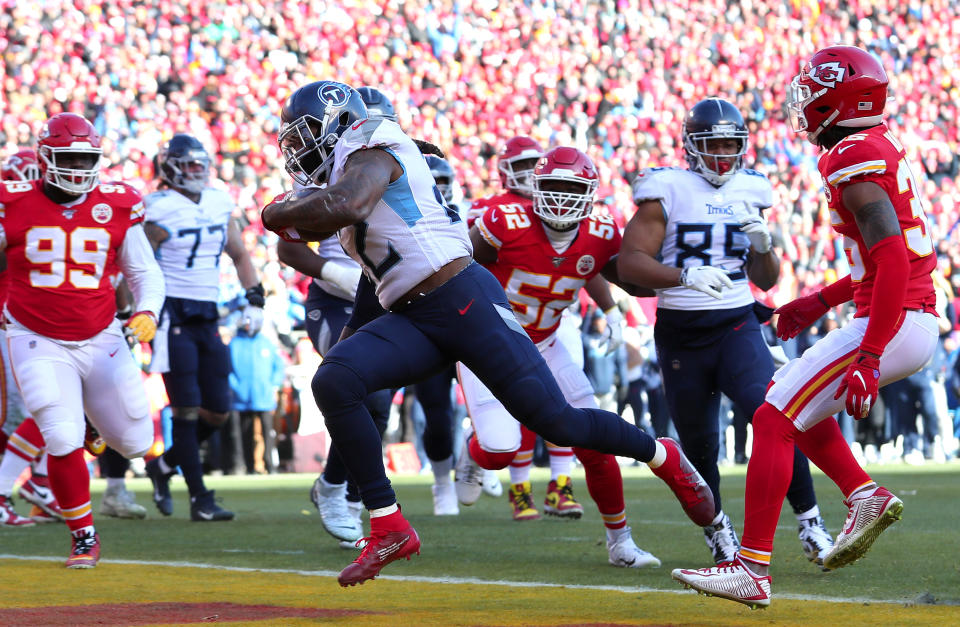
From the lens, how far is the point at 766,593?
3926mm

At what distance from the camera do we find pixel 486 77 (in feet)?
69.1

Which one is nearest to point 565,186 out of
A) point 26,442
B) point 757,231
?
point 757,231

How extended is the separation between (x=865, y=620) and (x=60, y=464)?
3286mm

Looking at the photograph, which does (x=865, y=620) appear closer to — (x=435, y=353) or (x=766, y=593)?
(x=766, y=593)

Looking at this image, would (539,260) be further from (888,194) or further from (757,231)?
(888,194)

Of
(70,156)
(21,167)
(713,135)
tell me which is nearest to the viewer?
(713,135)

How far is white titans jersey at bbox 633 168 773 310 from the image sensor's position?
225 inches

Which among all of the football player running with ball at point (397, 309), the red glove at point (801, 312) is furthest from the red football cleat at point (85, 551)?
the red glove at point (801, 312)

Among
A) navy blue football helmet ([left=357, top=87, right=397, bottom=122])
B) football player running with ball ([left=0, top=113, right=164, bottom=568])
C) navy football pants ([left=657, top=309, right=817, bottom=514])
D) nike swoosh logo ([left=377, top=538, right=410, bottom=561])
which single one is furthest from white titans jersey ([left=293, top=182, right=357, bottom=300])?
nike swoosh logo ([left=377, top=538, right=410, bottom=561])

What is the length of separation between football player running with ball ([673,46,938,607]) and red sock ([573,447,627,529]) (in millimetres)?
1196

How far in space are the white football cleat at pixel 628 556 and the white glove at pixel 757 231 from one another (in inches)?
50.5

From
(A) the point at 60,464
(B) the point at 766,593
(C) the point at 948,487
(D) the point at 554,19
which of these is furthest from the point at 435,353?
(D) the point at 554,19

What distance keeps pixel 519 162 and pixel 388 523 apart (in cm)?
418

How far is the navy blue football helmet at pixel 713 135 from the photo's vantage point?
5711 mm
